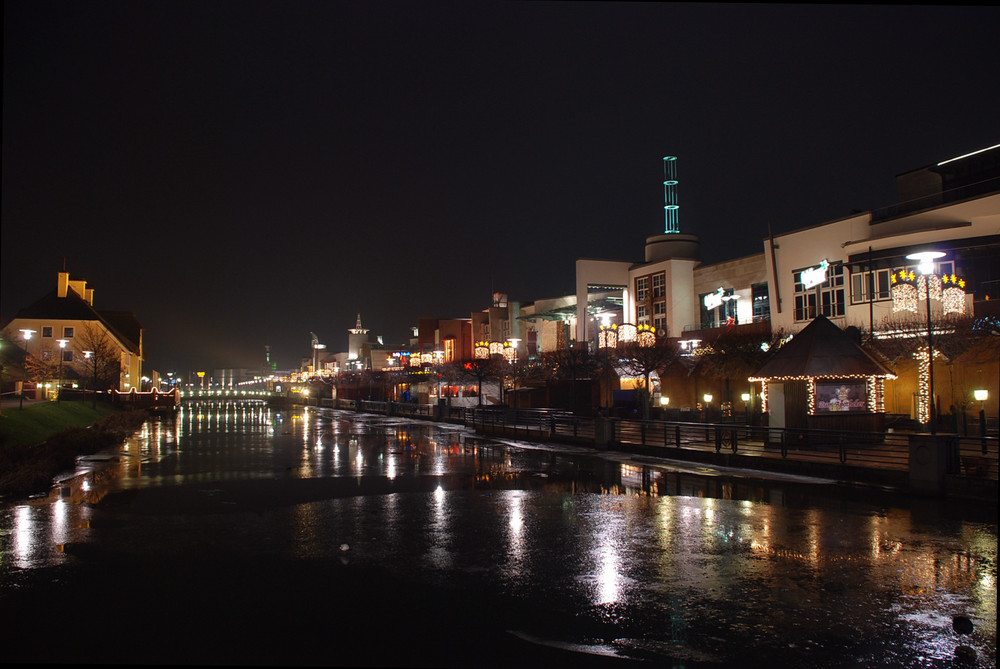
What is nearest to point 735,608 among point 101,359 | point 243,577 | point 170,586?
point 243,577

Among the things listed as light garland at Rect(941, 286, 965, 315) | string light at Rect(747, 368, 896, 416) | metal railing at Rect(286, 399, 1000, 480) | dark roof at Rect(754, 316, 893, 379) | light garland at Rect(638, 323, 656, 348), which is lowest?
metal railing at Rect(286, 399, 1000, 480)

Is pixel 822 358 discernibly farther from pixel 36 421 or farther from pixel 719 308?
pixel 36 421

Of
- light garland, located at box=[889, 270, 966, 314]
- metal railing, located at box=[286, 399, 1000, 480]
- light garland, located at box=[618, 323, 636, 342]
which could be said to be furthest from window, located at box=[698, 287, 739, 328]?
light garland, located at box=[889, 270, 966, 314]

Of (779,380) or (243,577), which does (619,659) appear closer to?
(243,577)

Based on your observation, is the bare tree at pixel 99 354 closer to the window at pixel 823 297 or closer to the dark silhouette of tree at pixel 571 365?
the dark silhouette of tree at pixel 571 365

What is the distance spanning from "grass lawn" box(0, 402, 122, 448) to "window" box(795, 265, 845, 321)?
39.0 meters

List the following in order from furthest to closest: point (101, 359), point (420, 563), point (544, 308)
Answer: point (544, 308) → point (101, 359) → point (420, 563)

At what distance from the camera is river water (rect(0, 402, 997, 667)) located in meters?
6.44

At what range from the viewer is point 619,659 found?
6.18m

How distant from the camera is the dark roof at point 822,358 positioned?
22219 mm

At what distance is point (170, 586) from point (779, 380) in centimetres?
2059

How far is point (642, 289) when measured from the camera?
186 feet

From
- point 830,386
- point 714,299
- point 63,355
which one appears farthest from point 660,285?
point 63,355

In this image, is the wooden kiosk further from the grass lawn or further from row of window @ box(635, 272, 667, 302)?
row of window @ box(635, 272, 667, 302)
